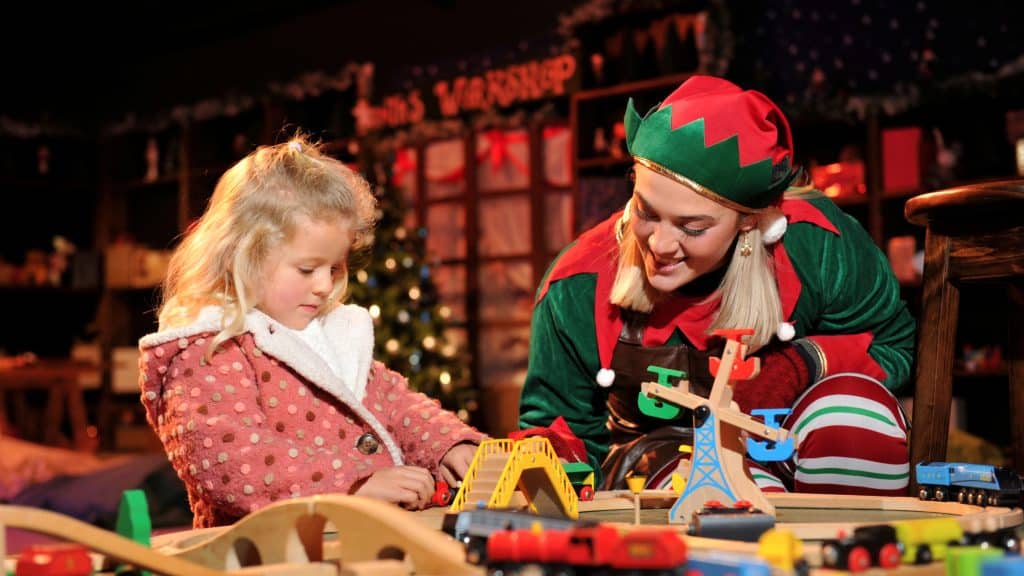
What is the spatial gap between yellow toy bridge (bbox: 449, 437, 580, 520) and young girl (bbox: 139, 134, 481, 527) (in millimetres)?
166

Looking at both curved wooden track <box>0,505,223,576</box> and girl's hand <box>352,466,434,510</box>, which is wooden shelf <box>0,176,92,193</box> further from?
curved wooden track <box>0,505,223,576</box>

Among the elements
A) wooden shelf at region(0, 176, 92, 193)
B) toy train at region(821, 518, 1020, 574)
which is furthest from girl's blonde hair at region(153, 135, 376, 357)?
wooden shelf at region(0, 176, 92, 193)

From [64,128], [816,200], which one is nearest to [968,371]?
[816,200]

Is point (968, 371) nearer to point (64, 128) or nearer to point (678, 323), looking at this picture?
point (678, 323)

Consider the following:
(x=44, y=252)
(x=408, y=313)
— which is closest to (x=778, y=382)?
(x=408, y=313)

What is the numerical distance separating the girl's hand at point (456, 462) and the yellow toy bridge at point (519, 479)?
29 cm

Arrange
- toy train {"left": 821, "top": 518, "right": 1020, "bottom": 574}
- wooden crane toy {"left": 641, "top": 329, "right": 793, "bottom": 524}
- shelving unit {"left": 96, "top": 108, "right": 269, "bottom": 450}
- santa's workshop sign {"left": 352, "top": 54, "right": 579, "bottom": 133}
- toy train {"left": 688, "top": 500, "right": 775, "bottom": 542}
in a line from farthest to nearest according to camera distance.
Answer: shelving unit {"left": 96, "top": 108, "right": 269, "bottom": 450} < santa's workshop sign {"left": 352, "top": 54, "right": 579, "bottom": 133} < wooden crane toy {"left": 641, "top": 329, "right": 793, "bottom": 524} < toy train {"left": 688, "top": 500, "right": 775, "bottom": 542} < toy train {"left": 821, "top": 518, "right": 1020, "bottom": 574}

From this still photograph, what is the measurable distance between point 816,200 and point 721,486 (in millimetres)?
1109

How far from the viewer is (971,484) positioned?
1526mm

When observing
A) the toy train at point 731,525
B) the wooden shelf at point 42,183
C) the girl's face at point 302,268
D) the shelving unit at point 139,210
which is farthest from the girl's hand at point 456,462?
the wooden shelf at point 42,183

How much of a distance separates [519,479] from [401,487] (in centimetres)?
20

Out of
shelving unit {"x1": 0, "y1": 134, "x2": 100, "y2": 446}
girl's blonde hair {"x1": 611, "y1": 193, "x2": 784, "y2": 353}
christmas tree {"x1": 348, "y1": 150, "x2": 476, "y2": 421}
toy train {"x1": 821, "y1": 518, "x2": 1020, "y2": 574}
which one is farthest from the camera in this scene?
shelving unit {"x1": 0, "y1": 134, "x2": 100, "y2": 446}

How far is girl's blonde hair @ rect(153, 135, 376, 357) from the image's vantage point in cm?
190

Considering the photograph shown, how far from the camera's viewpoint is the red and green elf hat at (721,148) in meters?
1.98
